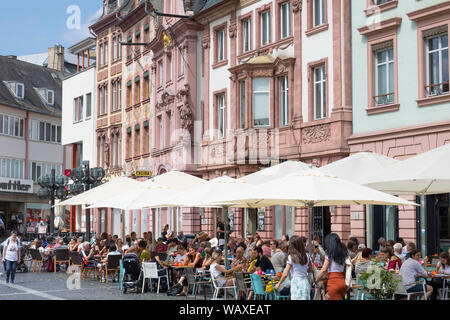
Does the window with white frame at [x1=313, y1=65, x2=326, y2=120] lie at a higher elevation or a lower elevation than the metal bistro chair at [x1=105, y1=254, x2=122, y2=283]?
higher

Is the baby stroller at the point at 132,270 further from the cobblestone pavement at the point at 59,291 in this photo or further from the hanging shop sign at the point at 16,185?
the hanging shop sign at the point at 16,185

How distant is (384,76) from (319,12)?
4646 mm

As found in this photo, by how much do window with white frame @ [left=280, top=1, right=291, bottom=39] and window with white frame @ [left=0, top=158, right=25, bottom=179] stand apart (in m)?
42.2

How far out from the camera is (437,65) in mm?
23734

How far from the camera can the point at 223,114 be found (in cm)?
3556

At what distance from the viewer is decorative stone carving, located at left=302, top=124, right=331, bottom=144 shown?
91.5ft

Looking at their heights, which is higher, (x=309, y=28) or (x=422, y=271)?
(x=309, y=28)

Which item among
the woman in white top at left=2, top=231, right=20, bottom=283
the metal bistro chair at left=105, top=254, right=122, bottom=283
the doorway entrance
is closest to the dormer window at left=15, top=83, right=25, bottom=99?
the doorway entrance

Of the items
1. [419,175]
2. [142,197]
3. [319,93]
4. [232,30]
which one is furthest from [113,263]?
[232,30]

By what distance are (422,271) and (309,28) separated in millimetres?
16141

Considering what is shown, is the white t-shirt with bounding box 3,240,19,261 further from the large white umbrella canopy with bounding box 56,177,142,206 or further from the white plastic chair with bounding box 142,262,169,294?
the white plastic chair with bounding box 142,262,169,294
